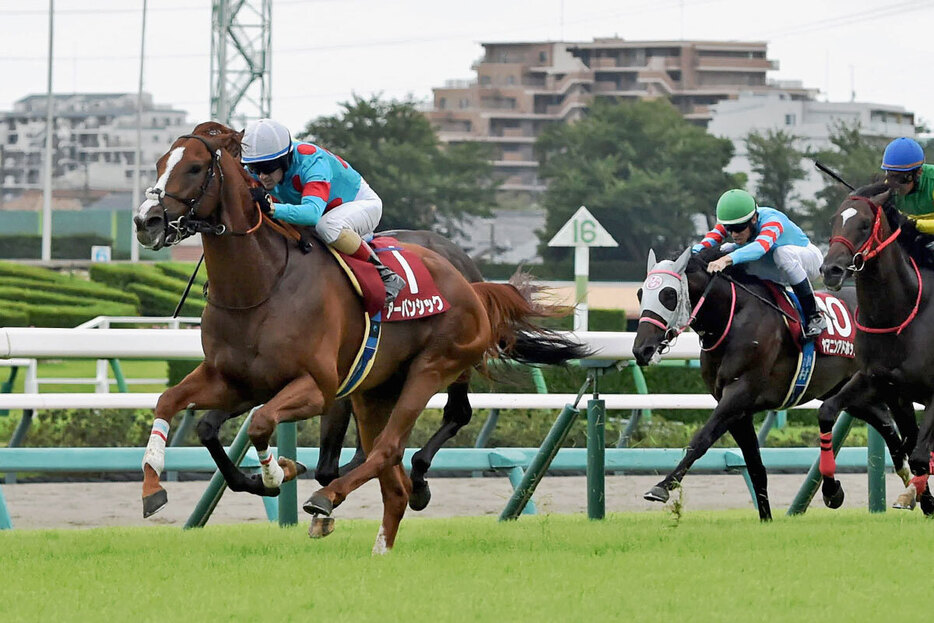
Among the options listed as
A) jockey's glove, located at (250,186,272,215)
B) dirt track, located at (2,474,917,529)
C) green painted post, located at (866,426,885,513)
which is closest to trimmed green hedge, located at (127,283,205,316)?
dirt track, located at (2,474,917,529)

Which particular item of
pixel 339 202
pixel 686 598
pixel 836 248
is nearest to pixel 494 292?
pixel 339 202

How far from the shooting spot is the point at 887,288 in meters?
6.68

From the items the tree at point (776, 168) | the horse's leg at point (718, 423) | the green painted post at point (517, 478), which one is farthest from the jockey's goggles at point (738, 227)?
the tree at point (776, 168)

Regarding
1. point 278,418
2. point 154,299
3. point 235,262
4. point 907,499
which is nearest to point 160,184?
point 235,262

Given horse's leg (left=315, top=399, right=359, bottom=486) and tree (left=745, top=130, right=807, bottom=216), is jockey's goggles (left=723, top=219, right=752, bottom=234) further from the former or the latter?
tree (left=745, top=130, right=807, bottom=216)

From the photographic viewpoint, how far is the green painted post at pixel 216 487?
257 inches

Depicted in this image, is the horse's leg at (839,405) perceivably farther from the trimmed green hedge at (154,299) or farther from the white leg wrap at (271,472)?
the trimmed green hedge at (154,299)

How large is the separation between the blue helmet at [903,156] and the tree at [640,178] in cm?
4686

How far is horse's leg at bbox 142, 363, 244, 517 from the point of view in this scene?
5.10 meters

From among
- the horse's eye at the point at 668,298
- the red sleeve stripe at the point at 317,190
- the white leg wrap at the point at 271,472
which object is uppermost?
the red sleeve stripe at the point at 317,190

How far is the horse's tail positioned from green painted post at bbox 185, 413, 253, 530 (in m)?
1.11

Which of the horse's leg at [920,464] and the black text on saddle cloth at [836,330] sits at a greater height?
the black text on saddle cloth at [836,330]

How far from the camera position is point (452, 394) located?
22.4 ft

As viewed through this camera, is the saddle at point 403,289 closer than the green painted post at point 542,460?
Yes
